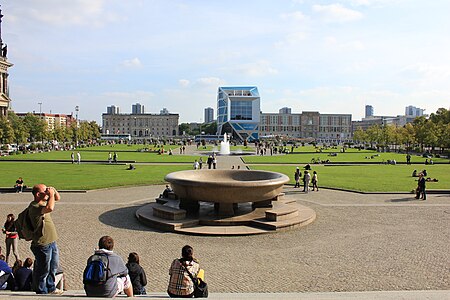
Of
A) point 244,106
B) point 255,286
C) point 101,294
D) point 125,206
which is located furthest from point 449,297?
point 244,106

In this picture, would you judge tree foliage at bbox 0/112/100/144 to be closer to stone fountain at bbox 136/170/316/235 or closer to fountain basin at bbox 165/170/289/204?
stone fountain at bbox 136/170/316/235

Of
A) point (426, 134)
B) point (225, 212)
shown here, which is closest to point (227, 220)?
point (225, 212)

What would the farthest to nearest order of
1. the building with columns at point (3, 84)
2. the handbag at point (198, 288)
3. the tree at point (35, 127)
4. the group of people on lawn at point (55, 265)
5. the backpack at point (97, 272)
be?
1. the building with columns at point (3, 84)
2. the tree at point (35, 127)
3. the handbag at point (198, 288)
4. the group of people on lawn at point (55, 265)
5. the backpack at point (97, 272)

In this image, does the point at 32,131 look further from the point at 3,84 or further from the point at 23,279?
the point at 23,279

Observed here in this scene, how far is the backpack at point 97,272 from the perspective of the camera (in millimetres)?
6109

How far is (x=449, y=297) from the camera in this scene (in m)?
6.69

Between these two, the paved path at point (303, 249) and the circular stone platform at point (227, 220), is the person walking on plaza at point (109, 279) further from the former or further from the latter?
the circular stone platform at point (227, 220)

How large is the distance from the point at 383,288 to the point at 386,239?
197 inches

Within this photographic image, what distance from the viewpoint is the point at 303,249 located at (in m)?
12.7

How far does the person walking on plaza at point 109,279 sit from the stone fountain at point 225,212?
806cm

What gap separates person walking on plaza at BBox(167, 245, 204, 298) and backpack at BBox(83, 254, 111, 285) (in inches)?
50.1

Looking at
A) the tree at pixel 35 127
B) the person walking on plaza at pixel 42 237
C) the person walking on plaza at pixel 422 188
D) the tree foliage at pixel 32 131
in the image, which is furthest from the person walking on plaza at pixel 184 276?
the tree at pixel 35 127

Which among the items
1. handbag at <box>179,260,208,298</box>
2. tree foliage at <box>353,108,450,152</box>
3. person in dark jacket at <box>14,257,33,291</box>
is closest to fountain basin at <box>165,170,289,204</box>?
person in dark jacket at <box>14,257,33,291</box>

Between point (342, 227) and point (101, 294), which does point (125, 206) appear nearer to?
point (342, 227)
